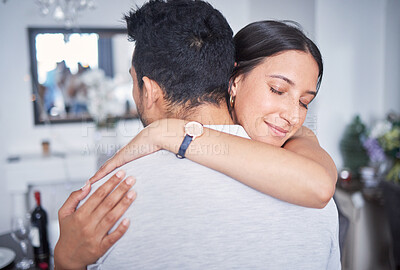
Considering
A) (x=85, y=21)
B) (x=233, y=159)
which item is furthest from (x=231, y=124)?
(x=85, y=21)

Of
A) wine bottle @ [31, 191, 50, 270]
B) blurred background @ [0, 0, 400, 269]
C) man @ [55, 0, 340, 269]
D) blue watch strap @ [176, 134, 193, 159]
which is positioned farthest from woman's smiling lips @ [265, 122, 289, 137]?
blurred background @ [0, 0, 400, 269]

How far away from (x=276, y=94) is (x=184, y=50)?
1.09 feet

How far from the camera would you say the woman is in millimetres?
705

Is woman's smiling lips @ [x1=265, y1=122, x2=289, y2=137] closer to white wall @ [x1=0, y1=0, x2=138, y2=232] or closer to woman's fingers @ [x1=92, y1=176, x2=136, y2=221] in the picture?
woman's fingers @ [x1=92, y1=176, x2=136, y2=221]

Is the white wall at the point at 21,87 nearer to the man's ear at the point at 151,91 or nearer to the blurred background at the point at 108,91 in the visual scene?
the blurred background at the point at 108,91

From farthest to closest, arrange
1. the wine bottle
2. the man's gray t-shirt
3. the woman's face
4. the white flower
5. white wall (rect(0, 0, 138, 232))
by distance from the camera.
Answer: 1. white wall (rect(0, 0, 138, 232))
2. the white flower
3. the wine bottle
4. the woman's face
5. the man's gray t-shirt

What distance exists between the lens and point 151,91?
794 mm

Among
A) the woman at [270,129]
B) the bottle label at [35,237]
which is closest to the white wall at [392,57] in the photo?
the woman at [270,129]

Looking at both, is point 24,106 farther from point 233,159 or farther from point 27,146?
point 233,159

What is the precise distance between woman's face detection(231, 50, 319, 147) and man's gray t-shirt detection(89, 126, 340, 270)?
30 centimetres

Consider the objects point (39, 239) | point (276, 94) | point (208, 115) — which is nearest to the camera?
point (208, 115)

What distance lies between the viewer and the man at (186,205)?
0.67 meters

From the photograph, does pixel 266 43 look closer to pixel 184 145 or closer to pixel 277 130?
pixel 277 130

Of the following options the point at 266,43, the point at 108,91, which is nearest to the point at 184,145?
the point at 266,43
